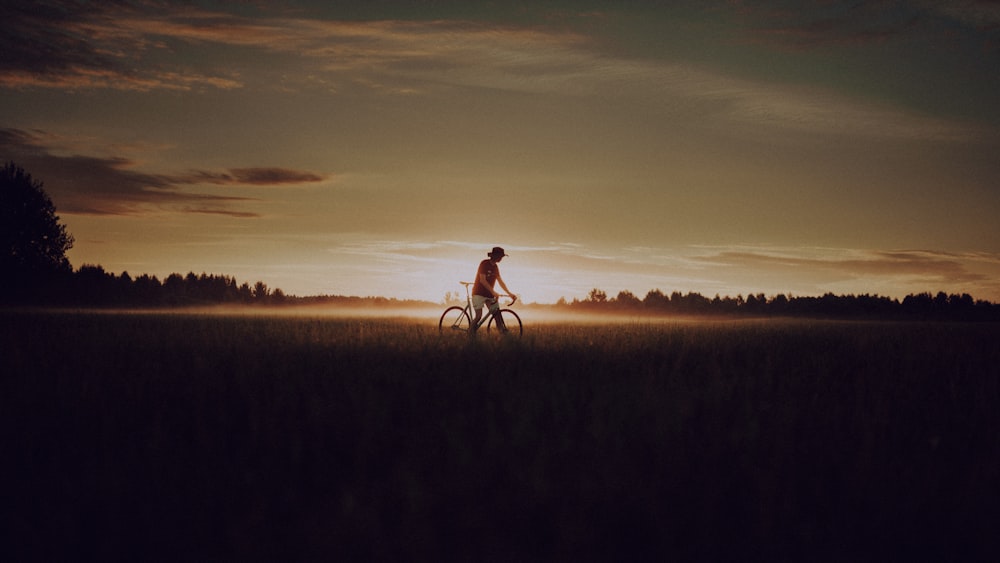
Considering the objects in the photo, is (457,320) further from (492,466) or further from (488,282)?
(492,466)

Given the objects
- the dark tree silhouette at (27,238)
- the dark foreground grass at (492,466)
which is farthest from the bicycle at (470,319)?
the dark tree silhouette at (27,238)

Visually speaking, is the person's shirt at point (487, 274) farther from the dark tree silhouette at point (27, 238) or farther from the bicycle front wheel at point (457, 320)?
the dark tree silhouette at point (27, 238)

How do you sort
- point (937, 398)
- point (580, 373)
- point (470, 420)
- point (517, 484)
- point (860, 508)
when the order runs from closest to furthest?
1. point (860, 508)
2. point (517, 484)
3. point (470, 420)
4. point (937, 398)
5. point (580, 373)

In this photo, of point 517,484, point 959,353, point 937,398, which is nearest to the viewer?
point 517,484

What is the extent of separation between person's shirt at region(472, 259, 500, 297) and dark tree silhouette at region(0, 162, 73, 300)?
44.3m

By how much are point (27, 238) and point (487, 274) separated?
152 feet

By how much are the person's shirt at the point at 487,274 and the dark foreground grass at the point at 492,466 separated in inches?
289

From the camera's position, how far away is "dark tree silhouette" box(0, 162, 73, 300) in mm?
46969

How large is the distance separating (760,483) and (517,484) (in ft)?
5.18

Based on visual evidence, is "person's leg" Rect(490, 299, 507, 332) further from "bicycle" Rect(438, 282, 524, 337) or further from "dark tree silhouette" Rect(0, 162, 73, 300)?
"dark tree silhouette" Rect(0, 162, 73, 300)

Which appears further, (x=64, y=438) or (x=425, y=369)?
(x=425, y=369)

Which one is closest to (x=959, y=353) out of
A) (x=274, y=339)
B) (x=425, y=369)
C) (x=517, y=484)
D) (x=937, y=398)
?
(x=937, y=398)

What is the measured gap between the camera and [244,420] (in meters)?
6.23

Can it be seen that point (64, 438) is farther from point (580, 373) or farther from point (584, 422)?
point (580, 373)
